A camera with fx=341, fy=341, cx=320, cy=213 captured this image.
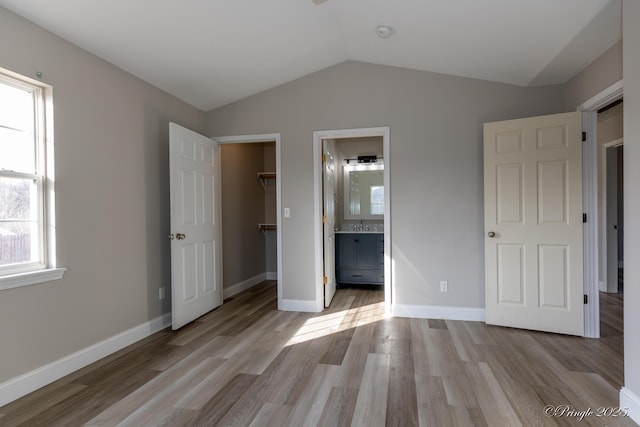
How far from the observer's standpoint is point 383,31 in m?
2.93

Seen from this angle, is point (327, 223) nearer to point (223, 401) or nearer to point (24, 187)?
point (223, 401)

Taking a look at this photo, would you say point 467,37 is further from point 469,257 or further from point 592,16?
point 469,257

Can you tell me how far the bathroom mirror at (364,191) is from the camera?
18.1 ft

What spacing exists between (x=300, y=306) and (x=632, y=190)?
3.07 metres

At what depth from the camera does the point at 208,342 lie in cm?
298

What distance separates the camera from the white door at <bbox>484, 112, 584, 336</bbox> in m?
3.05

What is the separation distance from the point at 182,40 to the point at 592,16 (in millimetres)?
2960

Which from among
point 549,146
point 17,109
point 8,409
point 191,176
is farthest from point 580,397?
point 17,109

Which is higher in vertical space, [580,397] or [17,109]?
[17,109]

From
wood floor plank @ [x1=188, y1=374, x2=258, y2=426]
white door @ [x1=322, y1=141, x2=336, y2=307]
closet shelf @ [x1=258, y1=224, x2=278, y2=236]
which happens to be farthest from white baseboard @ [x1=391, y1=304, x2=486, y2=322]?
closet shelf @ [x1=258, y1=224, x2=278, y2=236]

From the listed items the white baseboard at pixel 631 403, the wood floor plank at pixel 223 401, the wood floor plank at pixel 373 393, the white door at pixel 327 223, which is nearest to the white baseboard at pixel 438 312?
the white door at pixel 327 223

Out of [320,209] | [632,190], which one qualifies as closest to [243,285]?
[320,209]

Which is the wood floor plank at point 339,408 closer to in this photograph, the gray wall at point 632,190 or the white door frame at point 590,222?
the gray wall at point 632,190

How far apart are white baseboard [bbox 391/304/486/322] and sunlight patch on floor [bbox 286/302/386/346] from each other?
20 cm
